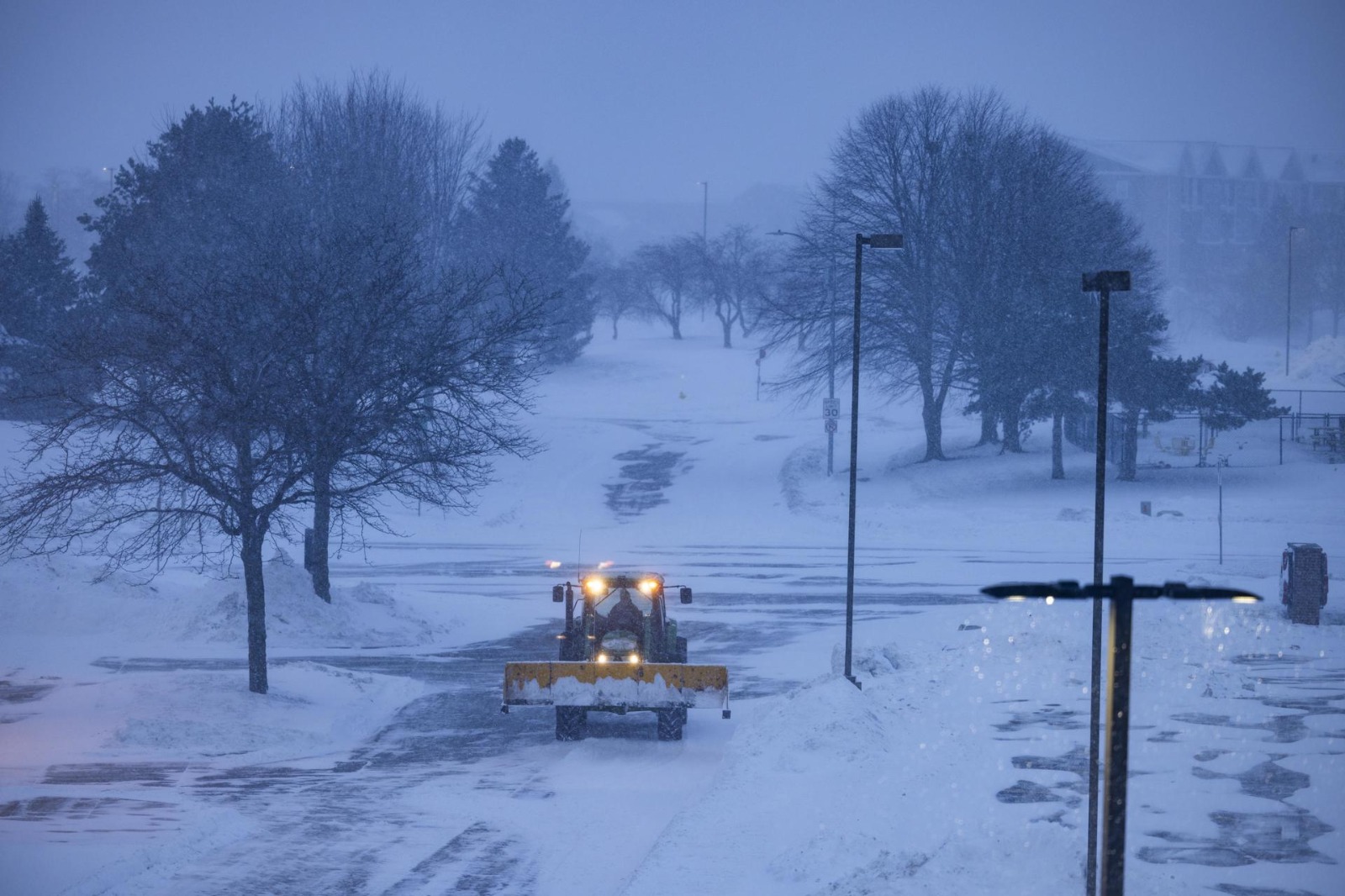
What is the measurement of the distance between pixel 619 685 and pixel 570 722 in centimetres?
98

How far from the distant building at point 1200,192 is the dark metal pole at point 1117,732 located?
151 metres

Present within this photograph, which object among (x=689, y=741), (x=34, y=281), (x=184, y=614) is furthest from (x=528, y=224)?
(x=689, y=741)

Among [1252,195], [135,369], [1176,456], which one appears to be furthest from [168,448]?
[1252,195]

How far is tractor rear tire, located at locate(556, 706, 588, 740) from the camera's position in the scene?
1659 cm

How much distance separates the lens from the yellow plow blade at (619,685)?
53.0 ft

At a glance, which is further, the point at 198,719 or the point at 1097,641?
the point at 198,719

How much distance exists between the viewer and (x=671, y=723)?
54.2ft

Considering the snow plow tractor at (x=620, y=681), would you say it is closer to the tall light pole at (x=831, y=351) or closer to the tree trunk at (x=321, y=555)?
the tree trunk at (x=321, y=555)

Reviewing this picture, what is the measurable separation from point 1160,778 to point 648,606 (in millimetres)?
6954

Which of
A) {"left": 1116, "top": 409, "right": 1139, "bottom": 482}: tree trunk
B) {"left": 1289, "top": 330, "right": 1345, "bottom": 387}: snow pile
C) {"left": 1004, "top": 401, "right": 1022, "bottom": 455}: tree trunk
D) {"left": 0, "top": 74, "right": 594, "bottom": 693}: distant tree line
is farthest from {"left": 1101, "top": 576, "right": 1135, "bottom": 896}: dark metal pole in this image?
{"left": 1289, "top": 330, "right": 1345, "bottom": 387}: snow pile

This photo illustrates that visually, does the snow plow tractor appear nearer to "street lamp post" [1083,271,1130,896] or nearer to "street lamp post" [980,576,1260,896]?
"street lamp post" [1083,271,1130,896]

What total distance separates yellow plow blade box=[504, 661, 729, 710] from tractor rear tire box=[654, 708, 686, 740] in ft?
1.03

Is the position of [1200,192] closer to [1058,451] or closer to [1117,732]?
[1058,451]

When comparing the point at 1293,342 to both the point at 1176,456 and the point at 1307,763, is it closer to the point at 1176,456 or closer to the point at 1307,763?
the point at 1176,456
